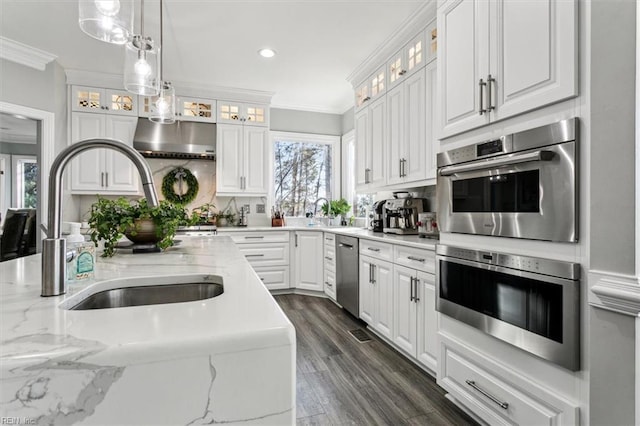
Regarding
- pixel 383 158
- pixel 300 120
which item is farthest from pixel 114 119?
pixel 383 158

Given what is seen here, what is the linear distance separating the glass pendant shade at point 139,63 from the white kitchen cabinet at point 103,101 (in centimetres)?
265

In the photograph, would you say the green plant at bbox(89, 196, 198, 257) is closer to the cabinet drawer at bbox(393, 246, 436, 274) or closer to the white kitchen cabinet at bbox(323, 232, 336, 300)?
the cabinet drawer at bbox(393, 246, 436, 274)

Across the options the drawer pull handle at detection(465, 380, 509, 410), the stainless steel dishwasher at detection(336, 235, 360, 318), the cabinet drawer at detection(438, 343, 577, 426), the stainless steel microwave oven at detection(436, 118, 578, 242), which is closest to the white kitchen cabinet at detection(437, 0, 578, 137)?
the stainless steel microwave oven at detection(436, 118, 578, 242)

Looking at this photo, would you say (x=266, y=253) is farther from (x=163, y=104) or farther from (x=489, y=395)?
(x=489, y=395)

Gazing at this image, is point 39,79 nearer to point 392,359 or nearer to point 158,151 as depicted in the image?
point 158,151

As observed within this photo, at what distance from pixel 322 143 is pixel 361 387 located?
377 centimetres

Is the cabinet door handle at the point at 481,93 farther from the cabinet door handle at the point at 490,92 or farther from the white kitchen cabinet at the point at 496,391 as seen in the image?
the white kitchen cabinet at the point at 496,391

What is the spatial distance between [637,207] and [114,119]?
4.70 m

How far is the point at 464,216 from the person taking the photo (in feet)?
5.91

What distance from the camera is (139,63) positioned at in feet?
5.83

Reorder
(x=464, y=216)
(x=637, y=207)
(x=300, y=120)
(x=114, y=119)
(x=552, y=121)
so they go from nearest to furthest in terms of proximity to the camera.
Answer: (x=637, y=207) → (x=552, y=121) → (x=464, y=216) → (x=114, y=119) → (x=300, y=120)

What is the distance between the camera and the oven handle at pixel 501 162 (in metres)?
1.34

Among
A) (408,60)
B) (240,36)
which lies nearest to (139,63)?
(240,36)

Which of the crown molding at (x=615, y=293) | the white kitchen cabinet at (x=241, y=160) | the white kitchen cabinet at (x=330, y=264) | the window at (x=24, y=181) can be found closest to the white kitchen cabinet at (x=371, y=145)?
the white kitchen cabinet at (x=330, y=264)
